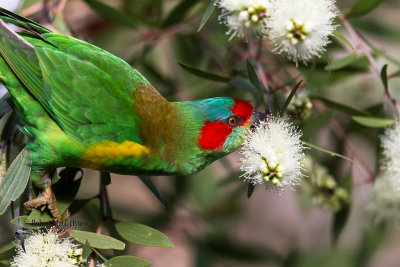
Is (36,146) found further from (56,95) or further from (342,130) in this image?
(342,130)

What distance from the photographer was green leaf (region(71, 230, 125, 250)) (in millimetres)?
1507

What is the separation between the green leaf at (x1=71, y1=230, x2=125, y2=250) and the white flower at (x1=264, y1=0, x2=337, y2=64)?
0.83 m

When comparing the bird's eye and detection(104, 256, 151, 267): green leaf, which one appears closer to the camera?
detection(104, 256, 151, 267): green leaf

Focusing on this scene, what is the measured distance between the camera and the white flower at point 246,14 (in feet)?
5.35

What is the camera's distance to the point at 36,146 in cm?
169

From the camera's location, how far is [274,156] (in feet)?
5.05

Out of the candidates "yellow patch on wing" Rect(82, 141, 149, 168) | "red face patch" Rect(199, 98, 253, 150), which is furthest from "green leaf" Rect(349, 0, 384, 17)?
"yellow patch on wing" Rect(82, 141, 149, 168)

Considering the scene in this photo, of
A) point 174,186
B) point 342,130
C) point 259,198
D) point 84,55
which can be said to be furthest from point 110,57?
point 259,198

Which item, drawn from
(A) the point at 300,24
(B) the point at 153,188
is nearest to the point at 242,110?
(A) the point at 300,24

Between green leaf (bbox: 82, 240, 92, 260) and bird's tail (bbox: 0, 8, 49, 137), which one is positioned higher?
bird's tail (bbox: 0, 8, 49, 137)

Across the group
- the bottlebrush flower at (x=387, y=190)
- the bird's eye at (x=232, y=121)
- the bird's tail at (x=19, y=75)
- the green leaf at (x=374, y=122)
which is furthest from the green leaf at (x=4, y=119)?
the bottlebrush flower at (x=387, y=190)

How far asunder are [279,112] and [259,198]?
7.42 ft

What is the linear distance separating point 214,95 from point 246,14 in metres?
0.71

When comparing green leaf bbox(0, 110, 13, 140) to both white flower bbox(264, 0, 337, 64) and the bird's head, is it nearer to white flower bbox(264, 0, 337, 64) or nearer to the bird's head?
the bird's head
